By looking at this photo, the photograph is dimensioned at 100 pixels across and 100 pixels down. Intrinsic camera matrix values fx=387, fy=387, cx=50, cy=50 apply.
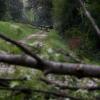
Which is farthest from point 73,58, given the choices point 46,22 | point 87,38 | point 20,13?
point 20,13

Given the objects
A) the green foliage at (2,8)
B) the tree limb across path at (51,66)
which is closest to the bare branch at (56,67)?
the tree limb across path at (51,66)

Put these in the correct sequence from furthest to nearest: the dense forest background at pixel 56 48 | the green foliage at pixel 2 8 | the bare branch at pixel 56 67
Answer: the green foliage at pixel 2 8
the dense forest background at pixel 56 48
the bare branch at pixel 56 67

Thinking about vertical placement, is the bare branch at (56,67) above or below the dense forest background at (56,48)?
above

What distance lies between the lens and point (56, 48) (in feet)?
8.55

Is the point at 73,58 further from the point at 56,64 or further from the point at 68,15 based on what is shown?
the point at 68,15

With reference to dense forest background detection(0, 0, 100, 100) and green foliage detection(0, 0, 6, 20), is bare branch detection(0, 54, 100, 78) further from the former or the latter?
green foliage detection(0, 0, 6, 20)

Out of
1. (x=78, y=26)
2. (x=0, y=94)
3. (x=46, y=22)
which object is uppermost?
(x=0, y=94)

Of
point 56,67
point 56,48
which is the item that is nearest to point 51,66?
point 56,67

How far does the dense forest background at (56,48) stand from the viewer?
2.01 m

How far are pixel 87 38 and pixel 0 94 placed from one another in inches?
800

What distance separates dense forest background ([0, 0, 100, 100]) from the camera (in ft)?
6.59

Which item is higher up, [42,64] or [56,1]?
[42,64]

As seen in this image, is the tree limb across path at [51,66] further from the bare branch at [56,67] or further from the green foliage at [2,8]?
the green foliage at [2,8]

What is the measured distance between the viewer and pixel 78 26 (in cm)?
2623
